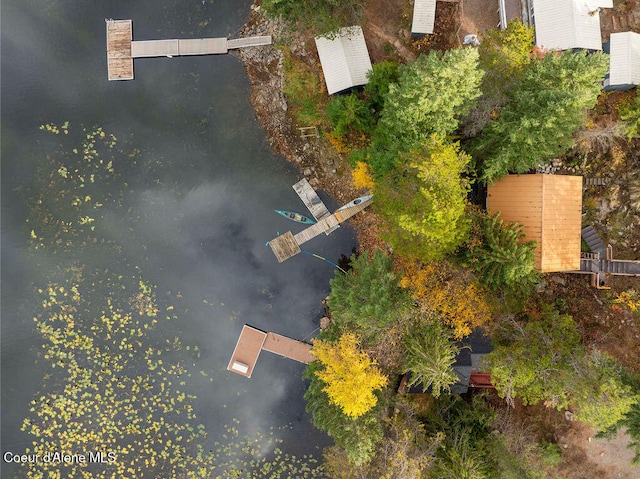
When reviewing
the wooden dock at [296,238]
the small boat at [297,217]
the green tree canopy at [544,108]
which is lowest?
the wooden dock at [296,238]

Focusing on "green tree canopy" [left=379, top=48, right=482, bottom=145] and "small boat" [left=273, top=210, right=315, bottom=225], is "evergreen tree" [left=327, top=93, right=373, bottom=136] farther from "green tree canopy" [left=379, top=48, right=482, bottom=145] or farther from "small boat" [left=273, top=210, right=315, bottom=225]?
"small boat" [left=273, top=210, right=315, bottom=225]

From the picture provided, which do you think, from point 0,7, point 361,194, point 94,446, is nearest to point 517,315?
point 361,194

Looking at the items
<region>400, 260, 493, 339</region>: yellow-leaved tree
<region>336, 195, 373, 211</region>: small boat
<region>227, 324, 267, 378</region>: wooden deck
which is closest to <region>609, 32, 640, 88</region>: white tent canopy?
<region>400, 260, 493, 339</region>: yellow-leaved tree

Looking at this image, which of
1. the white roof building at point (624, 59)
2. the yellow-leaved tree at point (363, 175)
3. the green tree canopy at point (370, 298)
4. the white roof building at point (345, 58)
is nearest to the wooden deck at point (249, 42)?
the white roof building at point (345, 58)

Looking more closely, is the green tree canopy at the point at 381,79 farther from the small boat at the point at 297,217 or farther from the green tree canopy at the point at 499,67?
the small boat at the point at 297,217

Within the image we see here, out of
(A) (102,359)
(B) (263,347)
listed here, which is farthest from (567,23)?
(A) (102,359)

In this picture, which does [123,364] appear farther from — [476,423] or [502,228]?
[502,228]
